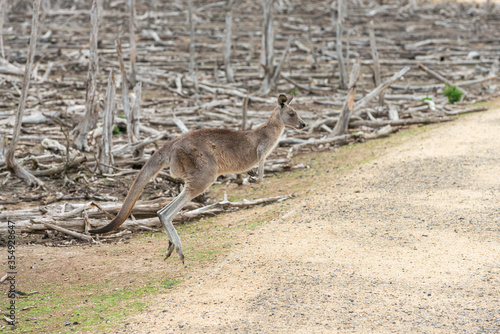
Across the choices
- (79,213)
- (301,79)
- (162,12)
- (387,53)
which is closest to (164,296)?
(79,213)

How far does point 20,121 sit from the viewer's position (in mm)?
8500

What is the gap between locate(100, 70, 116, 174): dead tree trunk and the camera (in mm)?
9638

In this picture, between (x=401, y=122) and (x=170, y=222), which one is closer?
(x=170, y=222)

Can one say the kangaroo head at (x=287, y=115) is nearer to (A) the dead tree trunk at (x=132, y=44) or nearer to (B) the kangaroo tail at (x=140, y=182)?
(B) the kangaroo tail at (x=140, y=182)

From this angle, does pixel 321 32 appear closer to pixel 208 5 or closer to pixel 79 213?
pixel 208 5

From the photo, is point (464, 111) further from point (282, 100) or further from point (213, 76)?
point (213, 76)

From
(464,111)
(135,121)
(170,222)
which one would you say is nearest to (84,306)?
(170,222)

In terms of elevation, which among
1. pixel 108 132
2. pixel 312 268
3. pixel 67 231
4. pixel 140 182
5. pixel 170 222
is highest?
pixel 140 182

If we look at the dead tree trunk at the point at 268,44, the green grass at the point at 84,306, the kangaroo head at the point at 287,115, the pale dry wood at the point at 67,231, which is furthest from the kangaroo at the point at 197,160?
the dead tree trunk at the point at 268,44

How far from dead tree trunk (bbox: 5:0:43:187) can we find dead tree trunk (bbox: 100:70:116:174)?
1137 millimetres

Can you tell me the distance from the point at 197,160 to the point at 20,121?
145 inches

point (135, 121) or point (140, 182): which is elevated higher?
point (140, 182)

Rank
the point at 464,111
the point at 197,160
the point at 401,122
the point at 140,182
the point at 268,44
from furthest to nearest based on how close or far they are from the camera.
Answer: the point at 268,44 < the point at 464,111 < the point at 401,122 < the point at 197,160 < the point at 140,182

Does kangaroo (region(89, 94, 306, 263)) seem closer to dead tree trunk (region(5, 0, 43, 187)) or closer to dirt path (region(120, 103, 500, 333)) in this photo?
dirt path (region(120, 103, 500, 333))
